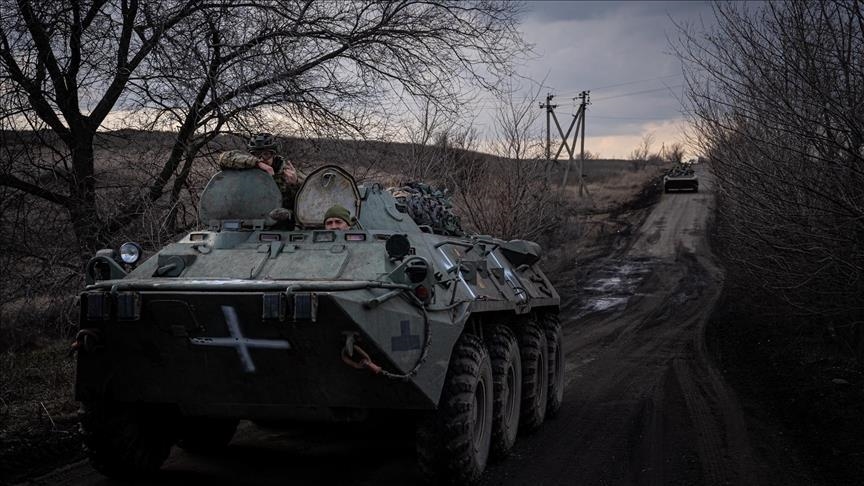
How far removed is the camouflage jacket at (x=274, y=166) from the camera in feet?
21.7

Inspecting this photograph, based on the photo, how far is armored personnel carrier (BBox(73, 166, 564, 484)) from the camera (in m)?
5.21

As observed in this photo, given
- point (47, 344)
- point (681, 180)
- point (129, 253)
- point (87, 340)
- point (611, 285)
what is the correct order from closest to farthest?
point (87, 340) < point (129, 253) < point (47, 344) < point (611, 285) < point (681, 180)

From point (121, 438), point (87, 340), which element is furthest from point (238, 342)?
point (121, 438)

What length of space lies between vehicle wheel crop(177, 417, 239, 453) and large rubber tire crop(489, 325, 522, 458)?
208 centimetres

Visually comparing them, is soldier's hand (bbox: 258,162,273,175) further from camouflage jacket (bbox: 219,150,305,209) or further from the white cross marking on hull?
the white cross marking on hull

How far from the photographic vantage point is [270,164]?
6965 mm

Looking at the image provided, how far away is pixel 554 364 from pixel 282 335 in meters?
4.65

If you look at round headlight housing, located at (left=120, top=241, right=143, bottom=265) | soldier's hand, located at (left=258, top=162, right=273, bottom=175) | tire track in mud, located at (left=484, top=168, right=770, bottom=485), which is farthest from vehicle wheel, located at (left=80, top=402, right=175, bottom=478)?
tire track in mud, located at (left=484, top=168, right=770, bottom=485)

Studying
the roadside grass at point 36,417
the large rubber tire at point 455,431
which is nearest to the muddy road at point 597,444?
the roadside grass at point 36,417

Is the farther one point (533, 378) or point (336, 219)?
point (533, 378)

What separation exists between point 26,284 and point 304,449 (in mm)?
4430

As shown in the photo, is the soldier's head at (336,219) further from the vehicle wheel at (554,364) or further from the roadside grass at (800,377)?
the roadside grass at (800,377)

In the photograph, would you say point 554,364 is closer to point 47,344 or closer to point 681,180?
point 47,344

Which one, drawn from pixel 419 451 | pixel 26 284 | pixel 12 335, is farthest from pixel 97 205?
pixel 419 451
